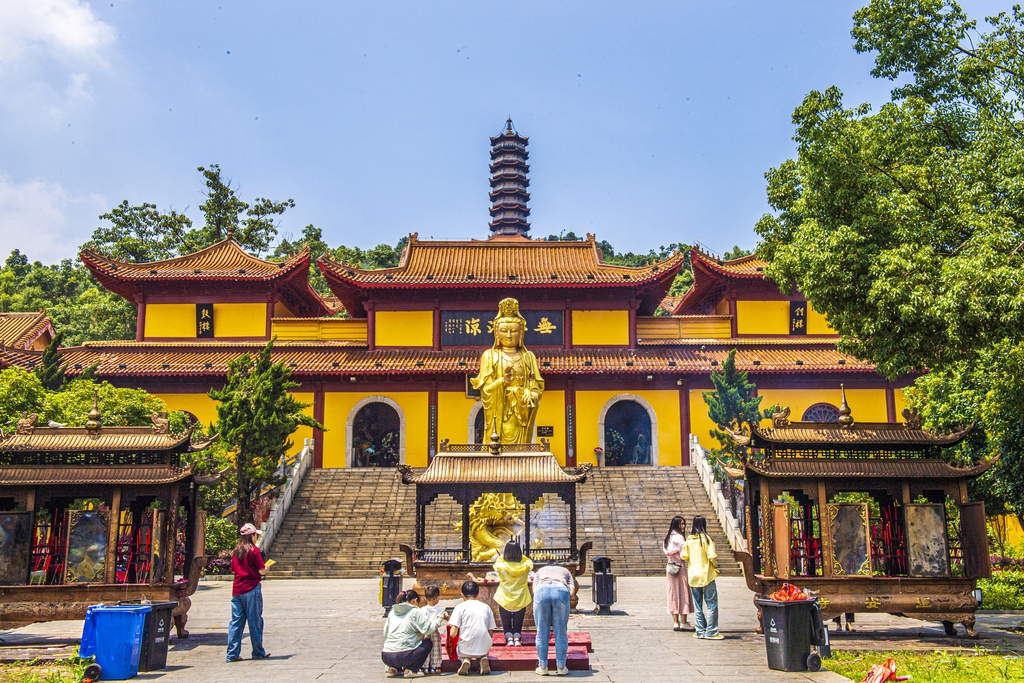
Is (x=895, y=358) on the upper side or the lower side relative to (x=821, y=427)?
upper

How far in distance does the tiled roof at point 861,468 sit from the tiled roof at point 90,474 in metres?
7.00

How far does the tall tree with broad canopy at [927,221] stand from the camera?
10477mm

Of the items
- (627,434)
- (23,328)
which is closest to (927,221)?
(627,434)

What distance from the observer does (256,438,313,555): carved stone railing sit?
2019cm

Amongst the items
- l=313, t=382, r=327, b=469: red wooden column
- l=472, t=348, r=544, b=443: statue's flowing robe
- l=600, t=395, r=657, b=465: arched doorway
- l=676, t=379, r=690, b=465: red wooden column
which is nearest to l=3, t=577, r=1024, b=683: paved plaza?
l=472, t=348, r=544, b=443: statue's flowing robe

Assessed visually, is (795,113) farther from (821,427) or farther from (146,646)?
(146,646)

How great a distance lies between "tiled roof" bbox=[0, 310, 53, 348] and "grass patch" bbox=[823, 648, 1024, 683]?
31.9 m

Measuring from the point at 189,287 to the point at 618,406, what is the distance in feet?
48.4

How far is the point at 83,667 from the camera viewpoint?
27.4 feet

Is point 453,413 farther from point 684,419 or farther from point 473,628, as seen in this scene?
point 473,628

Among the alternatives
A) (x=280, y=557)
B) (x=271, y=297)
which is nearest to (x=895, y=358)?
(x=280, y=557)

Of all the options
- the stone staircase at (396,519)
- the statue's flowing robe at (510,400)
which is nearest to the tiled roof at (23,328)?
the stone staircase at (396,519)

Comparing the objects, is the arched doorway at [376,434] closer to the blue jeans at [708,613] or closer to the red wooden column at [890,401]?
the red wooden column at [890,401]

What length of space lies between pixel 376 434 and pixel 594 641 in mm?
19467
